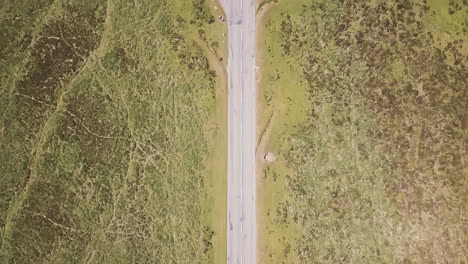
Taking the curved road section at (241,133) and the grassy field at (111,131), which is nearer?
the grassy field at (111,131)

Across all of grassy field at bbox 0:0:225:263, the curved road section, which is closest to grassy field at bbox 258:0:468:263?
the curved road section

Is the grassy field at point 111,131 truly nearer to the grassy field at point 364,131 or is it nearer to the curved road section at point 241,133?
the curved road section at point 241,133

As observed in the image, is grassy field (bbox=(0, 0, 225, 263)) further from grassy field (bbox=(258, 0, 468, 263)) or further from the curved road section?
grassy field (bbox=(258, 0, 468, 263))

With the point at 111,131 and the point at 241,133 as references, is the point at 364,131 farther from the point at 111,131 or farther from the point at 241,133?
the point at 111,131

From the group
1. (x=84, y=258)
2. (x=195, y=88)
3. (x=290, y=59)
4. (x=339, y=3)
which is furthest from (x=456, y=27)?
(x=84, y=258)

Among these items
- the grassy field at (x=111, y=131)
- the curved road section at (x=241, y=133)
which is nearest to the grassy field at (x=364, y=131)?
the curved road section at (x=241, y=133)

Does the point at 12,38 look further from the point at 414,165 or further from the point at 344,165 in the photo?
the point at 414,165
